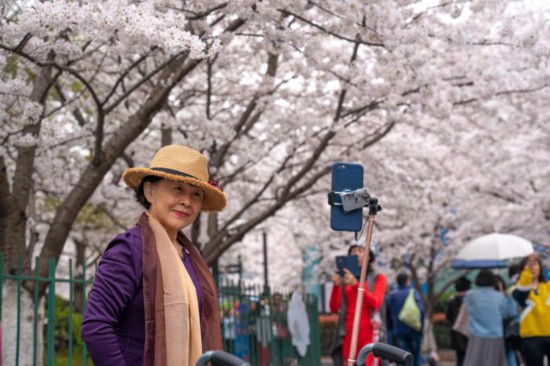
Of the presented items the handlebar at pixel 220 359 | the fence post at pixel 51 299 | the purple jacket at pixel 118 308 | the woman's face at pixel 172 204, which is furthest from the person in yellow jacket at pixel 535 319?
the handlebar at pixel 220 359

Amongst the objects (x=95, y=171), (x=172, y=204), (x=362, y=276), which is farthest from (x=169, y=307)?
(x=95, y=171)

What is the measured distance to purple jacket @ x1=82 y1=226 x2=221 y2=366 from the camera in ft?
11.3

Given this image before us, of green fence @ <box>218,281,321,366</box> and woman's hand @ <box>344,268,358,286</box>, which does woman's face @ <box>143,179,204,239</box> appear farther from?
green fence @ <box>218,281,321,366</box>

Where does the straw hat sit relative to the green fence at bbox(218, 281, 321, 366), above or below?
above

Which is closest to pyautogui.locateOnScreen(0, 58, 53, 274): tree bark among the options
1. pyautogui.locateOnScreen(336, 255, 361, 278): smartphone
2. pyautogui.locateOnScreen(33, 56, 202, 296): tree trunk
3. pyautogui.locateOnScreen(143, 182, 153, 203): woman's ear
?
pyautogui.locateOnScreen(33, 56, 202, 296): tree trunk

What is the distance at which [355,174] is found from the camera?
538cm

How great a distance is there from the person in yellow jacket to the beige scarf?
6.99 meters

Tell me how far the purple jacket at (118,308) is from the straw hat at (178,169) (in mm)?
320

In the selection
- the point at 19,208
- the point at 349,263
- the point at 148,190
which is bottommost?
the point at 349,263

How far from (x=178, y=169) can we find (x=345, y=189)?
1.63m

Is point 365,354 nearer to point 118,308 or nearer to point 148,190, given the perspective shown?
point 118,308

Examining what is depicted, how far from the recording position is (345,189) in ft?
17.6

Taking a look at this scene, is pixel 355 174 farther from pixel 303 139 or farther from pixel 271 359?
pixel 303 139

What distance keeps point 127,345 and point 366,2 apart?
17.5 ft
